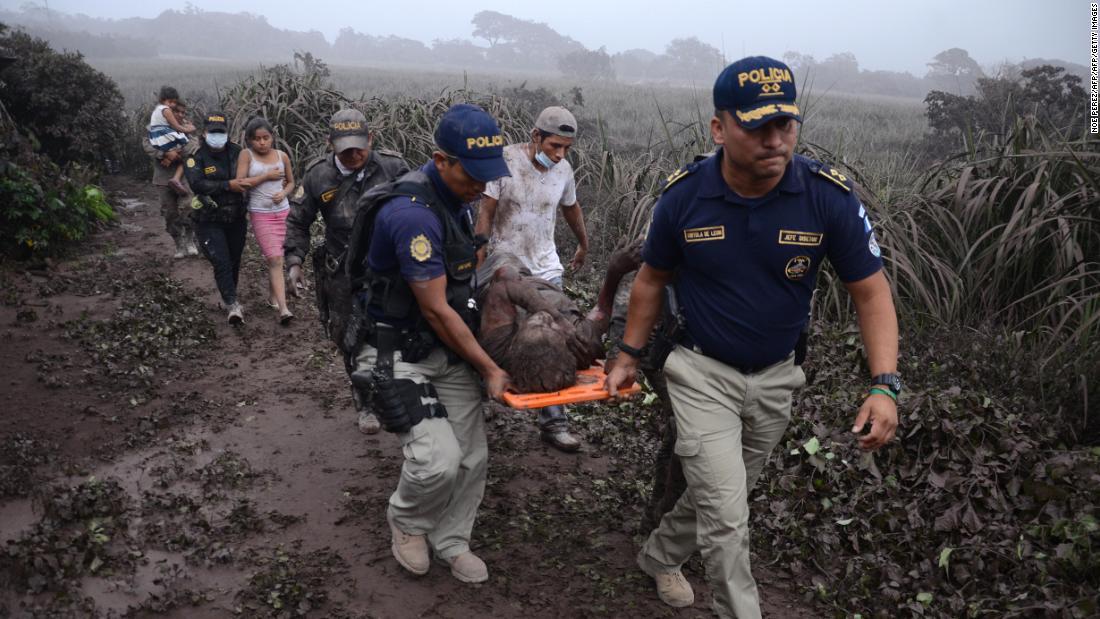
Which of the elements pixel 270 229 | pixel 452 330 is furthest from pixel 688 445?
pixel 270 229

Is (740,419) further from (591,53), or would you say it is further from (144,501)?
(591,53)

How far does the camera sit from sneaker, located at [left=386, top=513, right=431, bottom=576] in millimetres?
3775

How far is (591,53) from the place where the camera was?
231ft

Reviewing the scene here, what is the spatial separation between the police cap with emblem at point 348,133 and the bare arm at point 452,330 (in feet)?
6.36

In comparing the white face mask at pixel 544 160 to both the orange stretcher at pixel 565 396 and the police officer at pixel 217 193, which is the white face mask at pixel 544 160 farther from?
the police officer at pixel 217 193

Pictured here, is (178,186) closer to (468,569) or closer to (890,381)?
(468,569)

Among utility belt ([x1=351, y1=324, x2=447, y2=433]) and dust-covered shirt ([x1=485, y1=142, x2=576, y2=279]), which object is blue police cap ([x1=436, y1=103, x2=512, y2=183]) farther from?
dust-covered shirt ([x1=485, y1=142, x2=576, y2=279])

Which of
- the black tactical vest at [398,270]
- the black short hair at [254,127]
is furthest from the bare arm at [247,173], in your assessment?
the black tactical vest at [398,270]

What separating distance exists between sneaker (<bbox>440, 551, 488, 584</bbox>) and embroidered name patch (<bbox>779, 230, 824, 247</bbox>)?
1.99 m

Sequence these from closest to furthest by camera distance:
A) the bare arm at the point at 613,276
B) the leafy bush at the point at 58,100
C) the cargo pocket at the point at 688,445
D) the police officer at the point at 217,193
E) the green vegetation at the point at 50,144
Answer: the cargo pocket at the point at 688,445 → the bare arm at the point at 613,276 → the police officer at the point at 217,193 → the green vegetation at the point at 50,144 → the leafy bush at the point at 58,100

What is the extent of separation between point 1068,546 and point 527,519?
2404mm

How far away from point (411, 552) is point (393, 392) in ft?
2.65

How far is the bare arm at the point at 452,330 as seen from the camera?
330 centimetres

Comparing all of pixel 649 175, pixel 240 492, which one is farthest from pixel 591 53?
pixel 240 492
